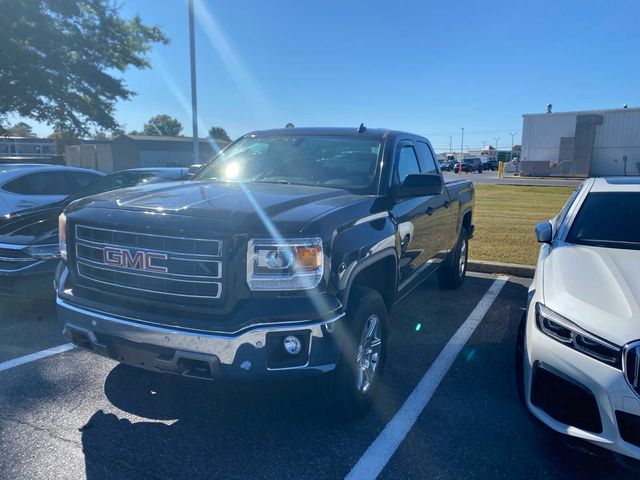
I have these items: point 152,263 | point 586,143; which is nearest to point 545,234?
point 152,263

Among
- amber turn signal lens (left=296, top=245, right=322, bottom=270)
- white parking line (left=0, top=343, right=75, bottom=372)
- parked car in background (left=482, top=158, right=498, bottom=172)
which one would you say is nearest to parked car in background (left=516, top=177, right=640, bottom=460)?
amber turn signal lens (left=296, top=245, right=322, bottom=270)

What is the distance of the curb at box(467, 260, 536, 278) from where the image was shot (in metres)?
7.41

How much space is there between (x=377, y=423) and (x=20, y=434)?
7.39 ft

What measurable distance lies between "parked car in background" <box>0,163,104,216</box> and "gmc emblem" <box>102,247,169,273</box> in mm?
5812

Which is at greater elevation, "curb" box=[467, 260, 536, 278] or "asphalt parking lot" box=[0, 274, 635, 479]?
"curb" box=[467, 260, 536, 278]

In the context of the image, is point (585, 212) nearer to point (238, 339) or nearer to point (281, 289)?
point (281, 289)

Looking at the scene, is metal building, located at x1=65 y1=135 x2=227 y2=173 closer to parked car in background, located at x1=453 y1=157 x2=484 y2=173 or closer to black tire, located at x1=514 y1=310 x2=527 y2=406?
parked car in background, located at x1=453 y1=157 x2=484 y2=173

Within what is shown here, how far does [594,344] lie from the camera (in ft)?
8.50

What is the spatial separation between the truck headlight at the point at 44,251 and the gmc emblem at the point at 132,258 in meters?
2.48

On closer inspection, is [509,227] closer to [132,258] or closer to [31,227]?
[31,227]

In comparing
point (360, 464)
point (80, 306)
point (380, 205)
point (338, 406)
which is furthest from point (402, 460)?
point (80, 306)

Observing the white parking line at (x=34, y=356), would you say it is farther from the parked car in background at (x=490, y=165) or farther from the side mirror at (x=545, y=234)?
the parked car in background at (x=490, y=165)

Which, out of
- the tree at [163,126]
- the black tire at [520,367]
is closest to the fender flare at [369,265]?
the black tire at [520,367]

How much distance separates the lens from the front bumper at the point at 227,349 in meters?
2.68
